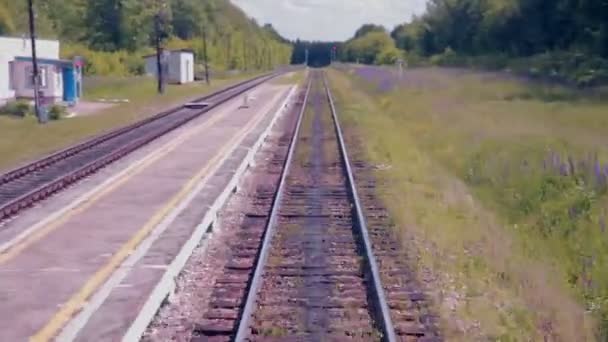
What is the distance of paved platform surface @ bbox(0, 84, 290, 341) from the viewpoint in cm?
979

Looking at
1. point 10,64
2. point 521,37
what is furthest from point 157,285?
point 521,37

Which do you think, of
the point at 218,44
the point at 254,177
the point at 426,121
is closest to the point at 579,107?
the point at 426,121

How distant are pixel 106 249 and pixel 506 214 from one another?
25.3ft

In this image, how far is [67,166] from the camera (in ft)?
73.9

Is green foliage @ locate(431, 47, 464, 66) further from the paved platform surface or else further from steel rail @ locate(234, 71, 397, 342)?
steel rail @ locate(234, 71, 397, 342)

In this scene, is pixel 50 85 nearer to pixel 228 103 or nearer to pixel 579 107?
pixel 228 103

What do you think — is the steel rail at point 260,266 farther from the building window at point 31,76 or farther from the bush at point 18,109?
the building window at point 31,76

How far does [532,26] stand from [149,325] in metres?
74.7

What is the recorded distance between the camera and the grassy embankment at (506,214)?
424 inches

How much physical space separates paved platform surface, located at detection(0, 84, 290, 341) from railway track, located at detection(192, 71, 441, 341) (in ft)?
2.58

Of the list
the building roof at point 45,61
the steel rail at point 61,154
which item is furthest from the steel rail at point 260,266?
the building roof at point 45,61

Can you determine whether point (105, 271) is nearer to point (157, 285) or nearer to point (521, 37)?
point (157, 285)

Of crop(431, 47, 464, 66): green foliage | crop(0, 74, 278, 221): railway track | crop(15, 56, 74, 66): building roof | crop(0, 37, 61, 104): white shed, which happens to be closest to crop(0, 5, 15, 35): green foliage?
crop(0, 37, 61, 104): white shed

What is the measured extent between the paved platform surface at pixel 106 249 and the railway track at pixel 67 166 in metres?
0.51
